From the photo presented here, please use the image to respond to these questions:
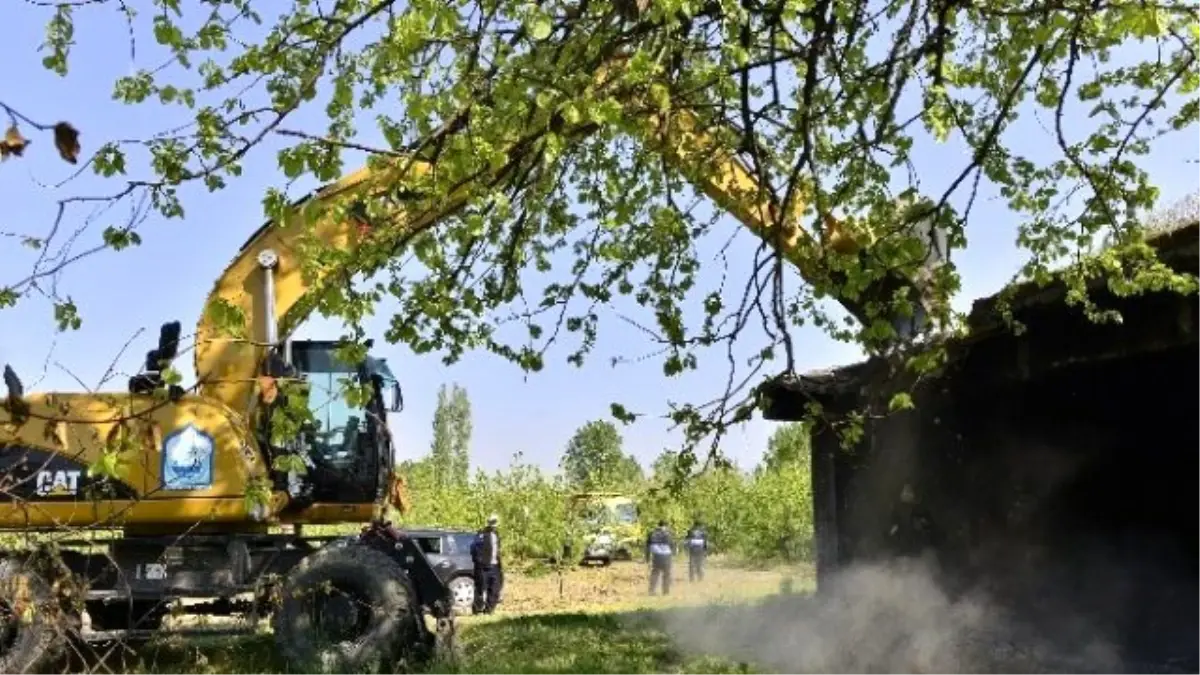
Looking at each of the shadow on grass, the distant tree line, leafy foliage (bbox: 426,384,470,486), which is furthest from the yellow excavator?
leafy foliage (bbox: 426,384,470,486)

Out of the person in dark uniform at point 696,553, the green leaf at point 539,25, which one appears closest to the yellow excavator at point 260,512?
the green leaf at point 539,25

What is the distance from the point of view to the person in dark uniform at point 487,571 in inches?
848

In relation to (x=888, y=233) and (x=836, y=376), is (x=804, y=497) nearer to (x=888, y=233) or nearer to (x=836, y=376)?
(x=836, y=376)

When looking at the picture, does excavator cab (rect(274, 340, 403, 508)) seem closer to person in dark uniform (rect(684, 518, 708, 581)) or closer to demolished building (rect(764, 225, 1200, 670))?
demolished building (rect(764, 225, 1200, 670))

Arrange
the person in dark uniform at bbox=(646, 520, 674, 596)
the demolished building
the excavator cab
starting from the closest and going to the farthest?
the demolished building
the excavator cab
the person in dark uniform at bbox=(646, 520, 674, 596)

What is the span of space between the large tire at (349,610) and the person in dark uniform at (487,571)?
1051 centimetres

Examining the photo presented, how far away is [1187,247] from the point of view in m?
8.14

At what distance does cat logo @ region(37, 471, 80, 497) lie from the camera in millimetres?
10859

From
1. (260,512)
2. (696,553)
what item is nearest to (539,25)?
(260,512)

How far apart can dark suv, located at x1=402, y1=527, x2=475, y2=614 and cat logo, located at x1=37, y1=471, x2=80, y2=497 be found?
10306 millimetres

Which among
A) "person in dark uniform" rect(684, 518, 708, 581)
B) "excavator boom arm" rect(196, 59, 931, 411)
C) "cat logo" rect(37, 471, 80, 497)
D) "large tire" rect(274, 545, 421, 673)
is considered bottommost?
"person in dark uniform" rect(684, 518, 708, 581)

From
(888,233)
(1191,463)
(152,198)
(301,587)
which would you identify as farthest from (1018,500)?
(152,198)

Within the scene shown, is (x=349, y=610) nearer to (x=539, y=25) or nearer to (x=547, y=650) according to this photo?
(x=547, y=650)

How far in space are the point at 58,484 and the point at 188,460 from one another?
1077 millimetres
